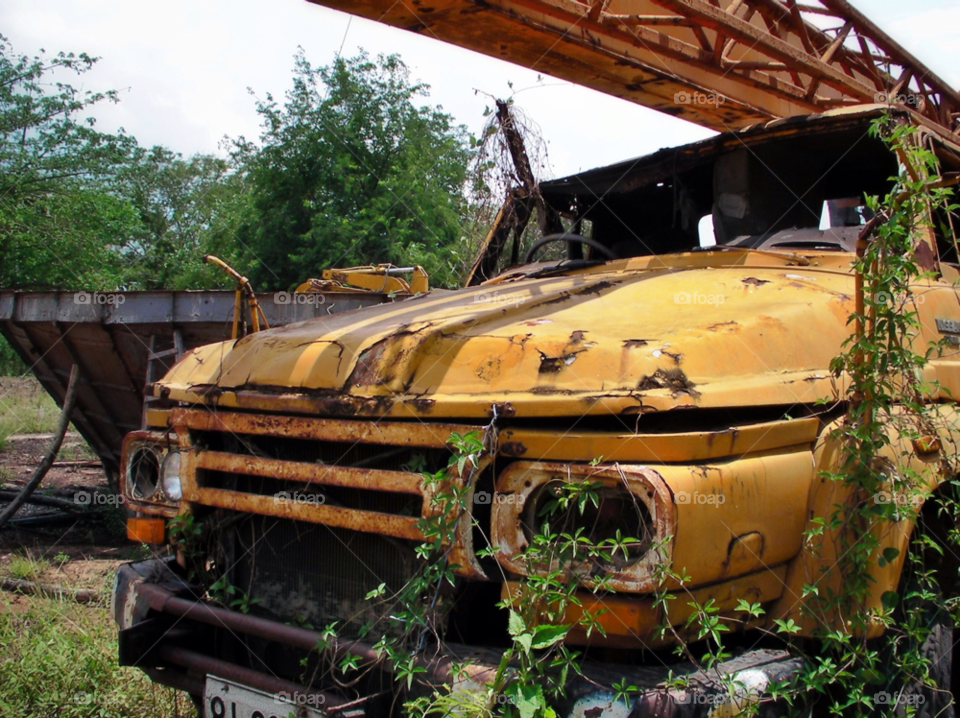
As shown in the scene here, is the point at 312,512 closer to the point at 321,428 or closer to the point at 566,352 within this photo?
the point at 321,428

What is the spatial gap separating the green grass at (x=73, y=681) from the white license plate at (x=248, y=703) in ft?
3.36

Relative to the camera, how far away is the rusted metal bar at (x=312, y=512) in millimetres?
2371

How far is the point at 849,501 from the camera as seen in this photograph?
2.29m

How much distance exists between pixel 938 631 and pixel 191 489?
244 cm

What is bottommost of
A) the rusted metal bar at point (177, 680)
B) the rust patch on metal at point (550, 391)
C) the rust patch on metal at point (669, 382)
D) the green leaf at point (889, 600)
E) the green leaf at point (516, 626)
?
the rusted metal bar at point (177, 680)

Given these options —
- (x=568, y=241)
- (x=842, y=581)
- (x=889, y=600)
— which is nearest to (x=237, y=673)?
(x=842, y=581)

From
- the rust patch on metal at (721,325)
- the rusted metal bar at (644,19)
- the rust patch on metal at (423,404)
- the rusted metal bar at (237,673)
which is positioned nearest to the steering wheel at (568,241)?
the rusted metal bar at (644,19)

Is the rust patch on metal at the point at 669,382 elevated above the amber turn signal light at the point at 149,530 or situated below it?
above

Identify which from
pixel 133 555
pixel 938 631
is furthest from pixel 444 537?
pixel 133 555

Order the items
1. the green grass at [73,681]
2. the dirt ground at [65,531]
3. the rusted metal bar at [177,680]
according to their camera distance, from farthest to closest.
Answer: the dirt ground at [65,531] → the green grass at [73,681] → the rusted metal bar at [177,680]

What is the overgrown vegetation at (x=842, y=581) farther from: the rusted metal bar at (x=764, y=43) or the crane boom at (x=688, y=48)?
the rusted metal bar at (x=764, y=43)

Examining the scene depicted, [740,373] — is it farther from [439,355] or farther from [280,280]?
[280,280]

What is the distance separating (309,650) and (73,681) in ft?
5.93

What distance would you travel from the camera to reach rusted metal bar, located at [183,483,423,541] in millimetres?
2371
